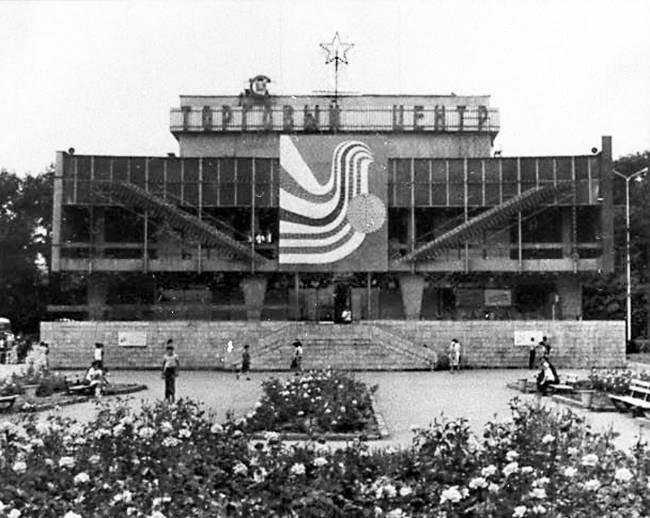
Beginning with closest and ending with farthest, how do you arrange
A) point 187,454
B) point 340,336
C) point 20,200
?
point 187,454 → point 340,336 → point 20,200

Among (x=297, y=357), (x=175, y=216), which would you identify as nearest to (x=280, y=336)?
(x=297, y=357)

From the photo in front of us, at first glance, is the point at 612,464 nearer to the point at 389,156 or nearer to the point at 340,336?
the point at 340,336

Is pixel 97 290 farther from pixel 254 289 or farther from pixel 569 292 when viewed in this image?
pixel 569 292

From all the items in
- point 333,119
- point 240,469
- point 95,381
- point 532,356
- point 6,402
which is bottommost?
point 6,402

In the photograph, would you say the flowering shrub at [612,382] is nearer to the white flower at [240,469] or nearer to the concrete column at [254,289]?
the white flower at [240,469]

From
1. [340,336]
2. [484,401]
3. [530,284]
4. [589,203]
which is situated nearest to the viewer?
[484,401]

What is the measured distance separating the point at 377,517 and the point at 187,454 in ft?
10.2

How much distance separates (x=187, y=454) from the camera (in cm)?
1023

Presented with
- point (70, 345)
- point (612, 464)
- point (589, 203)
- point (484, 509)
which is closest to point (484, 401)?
point (612, 464)

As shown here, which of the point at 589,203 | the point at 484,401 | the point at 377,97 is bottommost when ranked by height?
the point at 484,401

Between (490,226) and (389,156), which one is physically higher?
(389,156)

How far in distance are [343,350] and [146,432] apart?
32780 mm

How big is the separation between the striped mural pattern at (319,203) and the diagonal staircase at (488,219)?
3.65 metres

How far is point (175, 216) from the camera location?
51.5 m
